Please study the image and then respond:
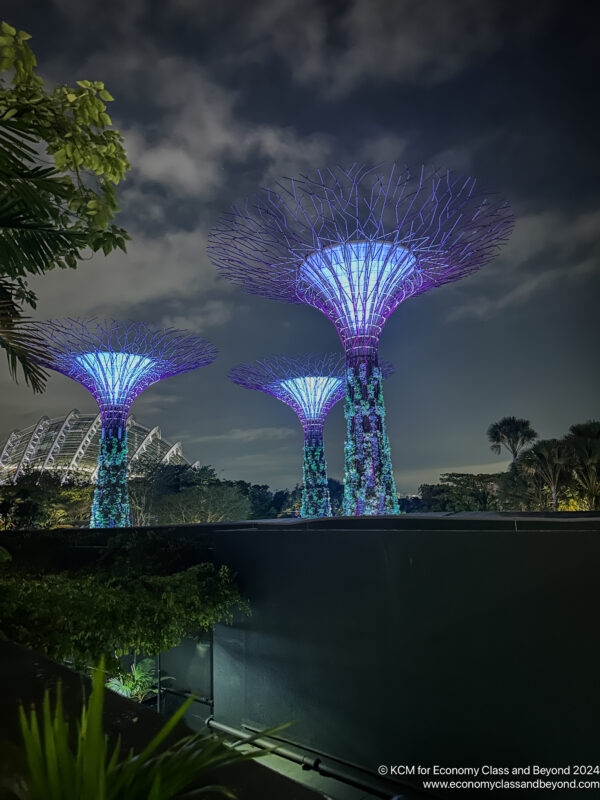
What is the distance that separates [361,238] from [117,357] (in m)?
11.3

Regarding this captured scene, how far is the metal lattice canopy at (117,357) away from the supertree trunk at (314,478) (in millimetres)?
6457

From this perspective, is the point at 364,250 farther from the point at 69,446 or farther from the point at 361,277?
the point at 69,446

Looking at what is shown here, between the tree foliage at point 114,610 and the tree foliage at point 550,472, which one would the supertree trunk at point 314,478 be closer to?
the tree foliage at point 550,472

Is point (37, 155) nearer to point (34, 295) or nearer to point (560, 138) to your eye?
point (34, 295)

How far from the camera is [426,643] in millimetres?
5934

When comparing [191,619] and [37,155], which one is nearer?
[37,155]

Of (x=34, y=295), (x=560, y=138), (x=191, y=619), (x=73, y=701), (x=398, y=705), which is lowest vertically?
(x=398, y=705)

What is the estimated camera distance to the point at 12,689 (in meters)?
2.25

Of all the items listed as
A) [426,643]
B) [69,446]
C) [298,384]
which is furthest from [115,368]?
[69,446]

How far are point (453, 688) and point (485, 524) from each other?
290 cm

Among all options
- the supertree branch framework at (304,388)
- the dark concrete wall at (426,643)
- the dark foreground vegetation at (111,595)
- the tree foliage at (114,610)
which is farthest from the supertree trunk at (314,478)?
the dark concrete wall at (426,643)

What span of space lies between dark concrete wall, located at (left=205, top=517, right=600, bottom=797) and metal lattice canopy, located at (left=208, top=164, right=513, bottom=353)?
8.36 m

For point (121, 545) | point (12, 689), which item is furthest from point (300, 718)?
point (12, 689)

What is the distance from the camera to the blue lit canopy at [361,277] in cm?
1464
